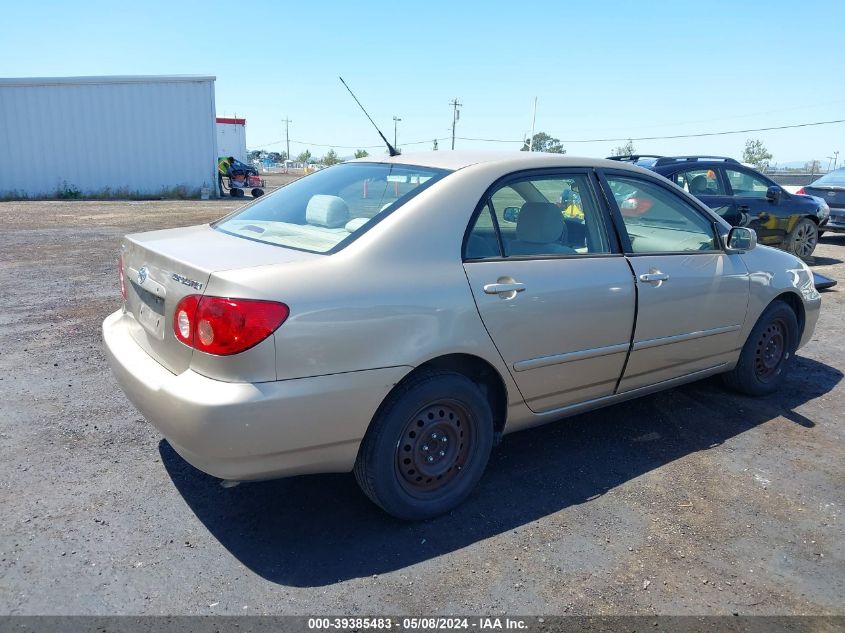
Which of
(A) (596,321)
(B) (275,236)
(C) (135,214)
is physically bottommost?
(C) (135,214)

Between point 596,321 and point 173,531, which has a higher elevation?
point 596,321

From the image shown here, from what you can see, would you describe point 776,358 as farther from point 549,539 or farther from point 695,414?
point 549,539

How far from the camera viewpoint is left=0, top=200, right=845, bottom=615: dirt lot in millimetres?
2549

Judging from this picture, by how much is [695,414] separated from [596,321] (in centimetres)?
151

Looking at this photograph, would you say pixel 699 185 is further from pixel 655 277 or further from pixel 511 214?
pixel 511 214

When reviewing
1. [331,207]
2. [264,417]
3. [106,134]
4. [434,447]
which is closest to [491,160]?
[331,207]

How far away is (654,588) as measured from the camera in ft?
8.66

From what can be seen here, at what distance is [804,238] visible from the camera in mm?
10367

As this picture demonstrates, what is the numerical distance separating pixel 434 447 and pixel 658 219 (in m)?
2.15

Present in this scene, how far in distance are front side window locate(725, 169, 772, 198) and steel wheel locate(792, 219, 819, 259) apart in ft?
3.67

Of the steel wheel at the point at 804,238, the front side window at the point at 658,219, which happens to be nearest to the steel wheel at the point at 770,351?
the front side window at the point at 658,219

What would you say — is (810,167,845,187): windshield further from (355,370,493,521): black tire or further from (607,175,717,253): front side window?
(355,370,493,521): black tire

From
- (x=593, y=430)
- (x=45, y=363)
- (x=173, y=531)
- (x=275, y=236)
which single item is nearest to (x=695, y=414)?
(x=593, y=430)

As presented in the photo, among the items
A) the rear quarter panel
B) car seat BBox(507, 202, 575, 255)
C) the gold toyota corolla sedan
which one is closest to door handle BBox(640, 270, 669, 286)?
the gold toyota corolla sedan
